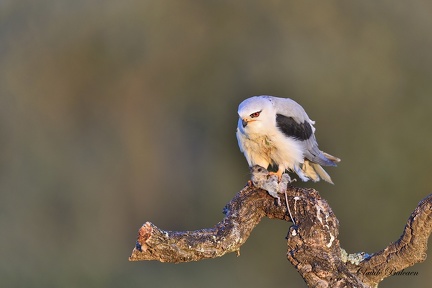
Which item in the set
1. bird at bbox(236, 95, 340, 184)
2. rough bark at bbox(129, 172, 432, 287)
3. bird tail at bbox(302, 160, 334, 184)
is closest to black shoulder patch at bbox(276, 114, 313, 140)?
bird at bbox(236, 95, 340, 184)

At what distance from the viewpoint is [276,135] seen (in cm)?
306

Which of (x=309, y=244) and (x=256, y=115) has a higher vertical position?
(x=256, y=115)

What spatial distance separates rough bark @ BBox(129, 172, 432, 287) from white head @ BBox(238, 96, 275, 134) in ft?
1.47

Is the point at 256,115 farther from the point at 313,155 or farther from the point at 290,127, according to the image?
the point at 313,155

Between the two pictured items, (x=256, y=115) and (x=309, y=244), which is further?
(x=256, y=115)

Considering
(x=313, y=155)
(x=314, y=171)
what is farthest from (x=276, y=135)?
(x=314, y=171)

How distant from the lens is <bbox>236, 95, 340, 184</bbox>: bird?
296cm

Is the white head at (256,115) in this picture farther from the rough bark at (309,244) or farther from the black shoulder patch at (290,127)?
the rough bark at (309,244)

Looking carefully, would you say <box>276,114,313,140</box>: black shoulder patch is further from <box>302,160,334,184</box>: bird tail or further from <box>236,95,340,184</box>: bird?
<box>302,160,334,184</box>: bird tail

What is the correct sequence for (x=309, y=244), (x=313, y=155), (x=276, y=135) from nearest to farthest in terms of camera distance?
1. (x=309, y=244)
2. (x=276, y=135)
3. (x=313, y=155)

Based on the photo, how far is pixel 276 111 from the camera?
3064 mm

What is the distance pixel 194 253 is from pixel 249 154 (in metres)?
0.94

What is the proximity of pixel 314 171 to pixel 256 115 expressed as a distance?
0.67 m

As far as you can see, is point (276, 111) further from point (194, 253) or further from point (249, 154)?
point (194, 253)
